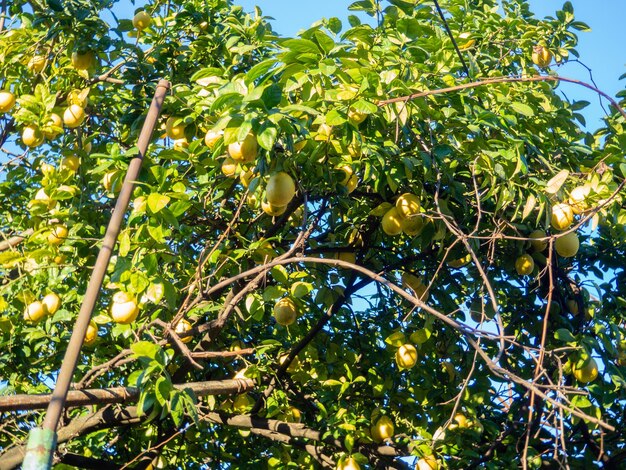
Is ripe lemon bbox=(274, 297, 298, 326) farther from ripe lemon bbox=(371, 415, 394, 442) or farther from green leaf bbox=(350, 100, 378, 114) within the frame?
green leaf bbox=(350, 100, 378, 114)

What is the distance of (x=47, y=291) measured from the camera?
336 centimetres

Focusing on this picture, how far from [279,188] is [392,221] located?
66 centimetres

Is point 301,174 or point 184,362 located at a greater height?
point 301,174

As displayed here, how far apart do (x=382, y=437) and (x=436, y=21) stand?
186cm

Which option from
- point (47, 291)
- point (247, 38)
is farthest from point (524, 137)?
point (47, 291)

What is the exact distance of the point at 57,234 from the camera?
327cm

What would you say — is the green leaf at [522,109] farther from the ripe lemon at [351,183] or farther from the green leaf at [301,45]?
the green leaf at [301,45]

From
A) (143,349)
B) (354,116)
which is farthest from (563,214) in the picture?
(143,349)

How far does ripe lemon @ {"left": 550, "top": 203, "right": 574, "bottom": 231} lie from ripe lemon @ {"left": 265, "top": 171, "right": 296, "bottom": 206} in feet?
3.52

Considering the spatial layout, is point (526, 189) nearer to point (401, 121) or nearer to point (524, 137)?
point (524, 137)

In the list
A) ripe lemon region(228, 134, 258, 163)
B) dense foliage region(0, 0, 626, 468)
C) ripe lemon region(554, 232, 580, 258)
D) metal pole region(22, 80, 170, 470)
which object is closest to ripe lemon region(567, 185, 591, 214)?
dense foliage region(0, 0, 626, 468)

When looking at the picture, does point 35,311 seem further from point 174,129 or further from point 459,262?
point 459,262

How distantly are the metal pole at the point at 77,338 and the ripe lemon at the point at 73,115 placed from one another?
4.01 feet

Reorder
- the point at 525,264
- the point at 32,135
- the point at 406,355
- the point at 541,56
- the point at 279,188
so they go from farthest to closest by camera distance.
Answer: the point at 541,56, the point at 525,264, the point at 406,355, the point at 32,135, the point at 279,188
